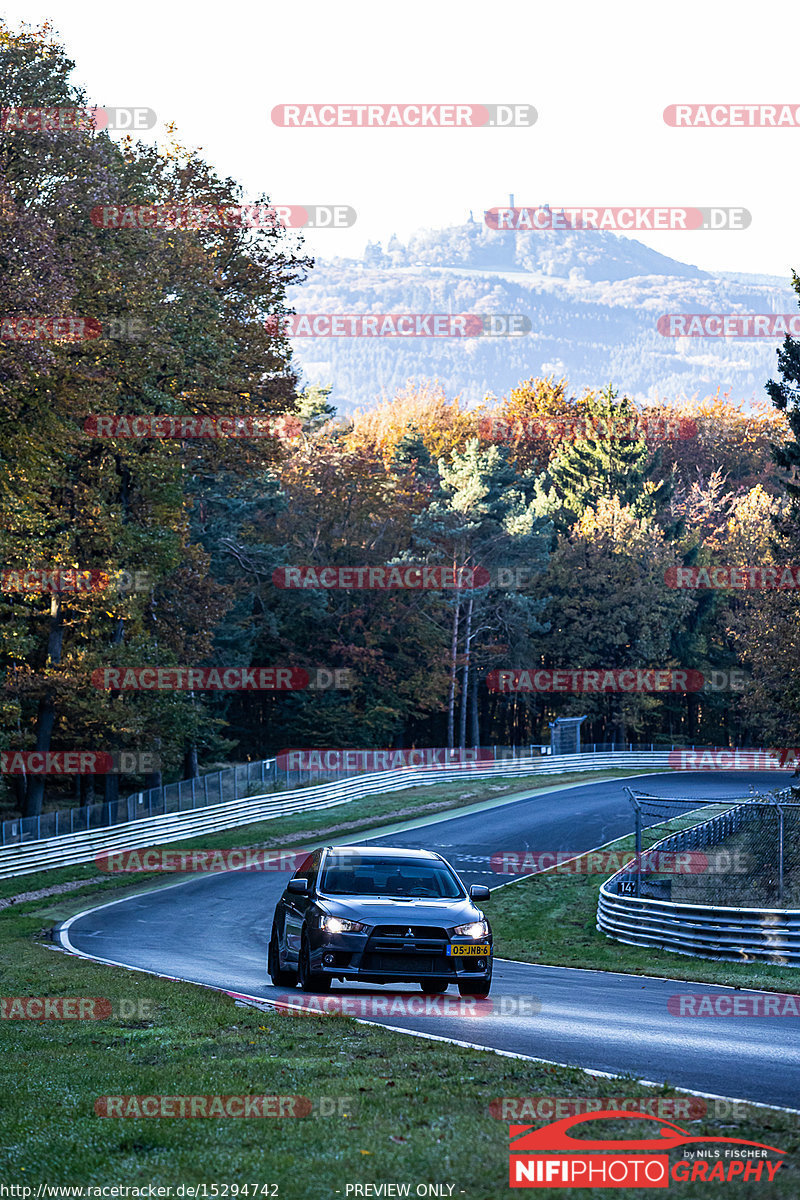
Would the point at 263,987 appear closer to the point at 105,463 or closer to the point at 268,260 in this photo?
the point at 105,463

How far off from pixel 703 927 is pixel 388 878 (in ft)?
29.8

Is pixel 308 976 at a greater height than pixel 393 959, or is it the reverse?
pixel 393 959

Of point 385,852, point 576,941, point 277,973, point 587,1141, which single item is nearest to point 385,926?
point 385,852

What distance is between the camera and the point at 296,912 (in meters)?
14.3

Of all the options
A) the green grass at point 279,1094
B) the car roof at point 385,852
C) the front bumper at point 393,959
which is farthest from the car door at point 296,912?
the green grass at point 279,1094

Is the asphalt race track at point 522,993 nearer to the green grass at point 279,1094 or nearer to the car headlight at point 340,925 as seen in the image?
the green grass at point 279,1094

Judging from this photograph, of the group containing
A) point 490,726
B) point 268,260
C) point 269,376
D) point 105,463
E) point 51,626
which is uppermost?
point 268,260

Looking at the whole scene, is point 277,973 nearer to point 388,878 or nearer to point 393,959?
point 388,878

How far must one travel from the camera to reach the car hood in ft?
43.5

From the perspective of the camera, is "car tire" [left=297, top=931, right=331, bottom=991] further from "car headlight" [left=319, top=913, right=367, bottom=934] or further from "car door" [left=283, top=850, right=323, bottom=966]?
"car headlight" [left=319, top=913, right=367, bottom=934]

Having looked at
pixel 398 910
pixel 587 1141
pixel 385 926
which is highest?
pixel 587 1141

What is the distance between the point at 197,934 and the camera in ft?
80.6

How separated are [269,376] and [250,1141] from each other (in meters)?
35.7

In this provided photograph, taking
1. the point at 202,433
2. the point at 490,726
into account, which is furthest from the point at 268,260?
the point at 490,726
